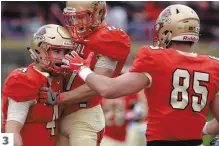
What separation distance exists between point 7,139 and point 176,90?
1.22 m

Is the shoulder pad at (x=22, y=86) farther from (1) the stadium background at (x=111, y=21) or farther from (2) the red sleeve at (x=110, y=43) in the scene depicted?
(1) the stadium background at (x=111, y=21)

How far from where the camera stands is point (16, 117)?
15.8ft

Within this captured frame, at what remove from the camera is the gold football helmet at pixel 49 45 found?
498 cm

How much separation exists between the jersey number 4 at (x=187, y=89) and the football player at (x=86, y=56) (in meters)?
0.75

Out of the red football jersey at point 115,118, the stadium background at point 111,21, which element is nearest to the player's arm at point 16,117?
the red football jersey at point 115,118

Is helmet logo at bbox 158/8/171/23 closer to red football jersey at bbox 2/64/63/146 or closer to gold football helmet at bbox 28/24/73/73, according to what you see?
gold football helmet at bbox 28/24/73/73

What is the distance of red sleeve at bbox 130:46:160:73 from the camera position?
429 cm

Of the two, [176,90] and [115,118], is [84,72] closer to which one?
[176,90]

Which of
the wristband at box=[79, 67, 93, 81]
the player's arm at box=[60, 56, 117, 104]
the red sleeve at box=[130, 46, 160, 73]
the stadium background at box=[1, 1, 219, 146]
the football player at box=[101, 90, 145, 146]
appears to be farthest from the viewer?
the stadium background at box=[1, 1, 219, 146]

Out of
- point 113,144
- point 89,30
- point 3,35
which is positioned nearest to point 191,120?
point 89,30

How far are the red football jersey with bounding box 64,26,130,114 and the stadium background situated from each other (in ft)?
27.1

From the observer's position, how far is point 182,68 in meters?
4.36

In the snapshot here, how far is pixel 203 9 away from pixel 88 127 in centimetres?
1005

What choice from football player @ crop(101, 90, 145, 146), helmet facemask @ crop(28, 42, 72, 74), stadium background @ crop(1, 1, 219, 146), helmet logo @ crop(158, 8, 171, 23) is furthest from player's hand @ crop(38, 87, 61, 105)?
stadium background @ crop(1, 1, 219, 146)
